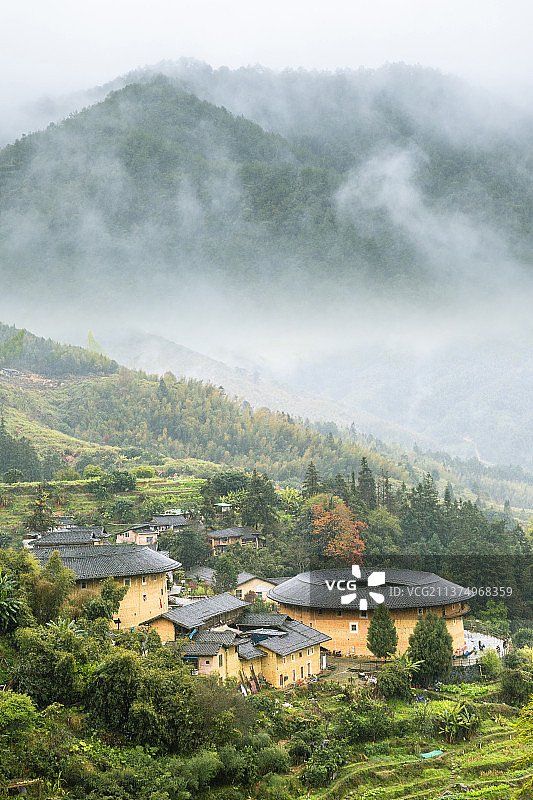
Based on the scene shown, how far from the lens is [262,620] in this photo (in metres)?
30.6

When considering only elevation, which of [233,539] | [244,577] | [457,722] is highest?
[233,539]

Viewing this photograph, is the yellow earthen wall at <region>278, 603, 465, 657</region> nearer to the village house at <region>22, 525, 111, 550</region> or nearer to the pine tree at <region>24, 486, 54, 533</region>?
the village house at <region>22, 525, 111, 550</region>

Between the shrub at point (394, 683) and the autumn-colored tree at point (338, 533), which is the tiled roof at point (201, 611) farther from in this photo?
the autumn-colored tree at point (338, 533)

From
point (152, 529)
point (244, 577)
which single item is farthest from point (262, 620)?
point (152, 529)

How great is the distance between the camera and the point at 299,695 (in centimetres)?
2612

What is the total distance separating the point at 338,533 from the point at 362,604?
52.0ft

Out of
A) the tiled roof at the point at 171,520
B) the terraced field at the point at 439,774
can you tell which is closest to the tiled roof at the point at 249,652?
the terraced field at the point at 439,774

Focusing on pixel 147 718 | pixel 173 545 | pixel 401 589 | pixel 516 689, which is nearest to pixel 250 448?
pixel 173 545

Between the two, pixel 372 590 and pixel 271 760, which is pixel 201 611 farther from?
pixel 271 760

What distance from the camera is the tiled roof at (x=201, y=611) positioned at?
28438 mm

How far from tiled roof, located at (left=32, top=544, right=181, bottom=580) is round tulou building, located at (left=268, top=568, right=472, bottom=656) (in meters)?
6.35

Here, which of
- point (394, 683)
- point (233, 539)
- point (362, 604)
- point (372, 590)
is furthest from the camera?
point (233, 539)

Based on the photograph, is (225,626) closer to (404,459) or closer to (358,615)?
(358,615)

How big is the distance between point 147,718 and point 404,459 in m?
128
